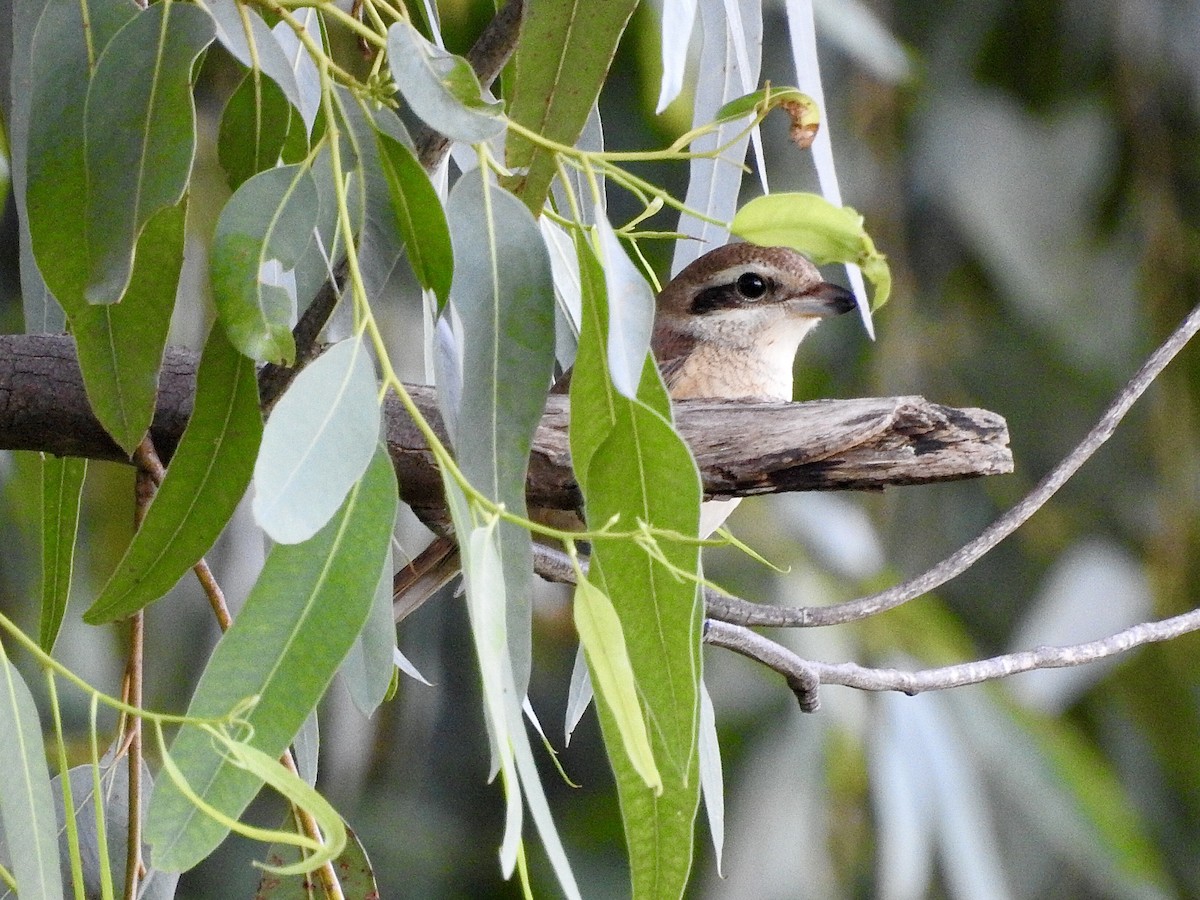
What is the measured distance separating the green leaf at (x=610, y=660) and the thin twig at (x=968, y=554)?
2.62 ft

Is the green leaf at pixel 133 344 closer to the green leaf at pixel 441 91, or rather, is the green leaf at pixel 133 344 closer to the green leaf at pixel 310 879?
the green leaf at pixel 441 91

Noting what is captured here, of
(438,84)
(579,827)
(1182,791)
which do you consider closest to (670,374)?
(438,84)

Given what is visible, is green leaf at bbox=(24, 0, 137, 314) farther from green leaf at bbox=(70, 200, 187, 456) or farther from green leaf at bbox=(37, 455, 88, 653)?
green leaf at bbox=(37, 455, 88, 653)

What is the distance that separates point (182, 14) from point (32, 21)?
34cm

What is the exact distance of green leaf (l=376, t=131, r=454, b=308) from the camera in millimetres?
1298

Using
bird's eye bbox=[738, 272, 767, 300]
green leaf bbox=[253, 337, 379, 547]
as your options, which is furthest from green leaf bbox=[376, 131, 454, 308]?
bird's eye bbox=[738, 272, 767, 300]

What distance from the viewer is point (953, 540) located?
15.3ft

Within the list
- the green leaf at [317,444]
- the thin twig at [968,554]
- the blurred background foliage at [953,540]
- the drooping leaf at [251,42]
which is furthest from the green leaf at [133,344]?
the blurred background foliage at [953,540]

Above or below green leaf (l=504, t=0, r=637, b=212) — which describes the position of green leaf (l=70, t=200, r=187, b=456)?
below

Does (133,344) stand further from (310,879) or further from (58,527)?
(310,879)

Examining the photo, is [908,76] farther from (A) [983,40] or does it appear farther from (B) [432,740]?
(B) [432,740]

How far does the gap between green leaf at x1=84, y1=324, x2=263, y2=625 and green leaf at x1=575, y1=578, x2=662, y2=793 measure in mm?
464

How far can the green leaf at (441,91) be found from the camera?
1.18 m

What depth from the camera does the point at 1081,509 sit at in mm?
4746
